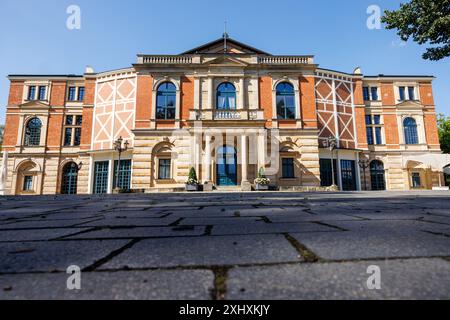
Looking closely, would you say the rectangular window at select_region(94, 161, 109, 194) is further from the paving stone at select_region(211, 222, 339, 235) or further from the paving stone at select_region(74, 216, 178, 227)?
the paving stone at select_region(211, 222, 339, 235)

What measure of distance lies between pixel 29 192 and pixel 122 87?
41.3 ft

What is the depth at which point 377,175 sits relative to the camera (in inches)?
891

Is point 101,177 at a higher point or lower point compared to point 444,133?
lower

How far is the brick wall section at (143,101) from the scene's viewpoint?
18.5 metres

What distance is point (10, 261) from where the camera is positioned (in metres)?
1.06

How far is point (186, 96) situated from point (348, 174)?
15486 millimetres

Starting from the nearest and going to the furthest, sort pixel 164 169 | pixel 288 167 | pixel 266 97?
pixel 164 169
pixel 288 167
pixel 266 97

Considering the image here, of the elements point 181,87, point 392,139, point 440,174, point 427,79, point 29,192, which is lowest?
point 29,192

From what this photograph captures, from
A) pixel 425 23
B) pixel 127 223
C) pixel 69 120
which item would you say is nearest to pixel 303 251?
pixel 127 223

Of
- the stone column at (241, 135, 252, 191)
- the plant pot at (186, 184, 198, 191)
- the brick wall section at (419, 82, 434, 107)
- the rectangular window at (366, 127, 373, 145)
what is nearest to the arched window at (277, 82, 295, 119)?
the stone column at (241, 135, 252, 191)

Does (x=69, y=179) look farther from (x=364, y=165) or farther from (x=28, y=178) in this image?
(x=364, y=165)

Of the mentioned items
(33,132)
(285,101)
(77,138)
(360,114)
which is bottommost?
(77,138)

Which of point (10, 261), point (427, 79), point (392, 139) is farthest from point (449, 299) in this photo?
point (427, 79)
